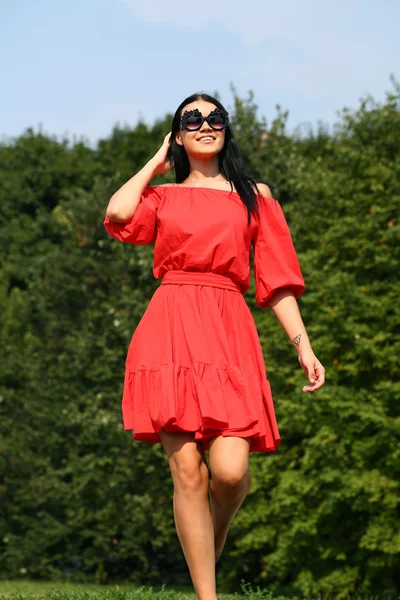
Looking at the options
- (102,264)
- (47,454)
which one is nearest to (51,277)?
(102,264)

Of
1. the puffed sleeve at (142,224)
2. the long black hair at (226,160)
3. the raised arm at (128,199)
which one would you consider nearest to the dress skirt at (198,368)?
the puffed sleeve at (142,224)

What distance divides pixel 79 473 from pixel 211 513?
61.1ft

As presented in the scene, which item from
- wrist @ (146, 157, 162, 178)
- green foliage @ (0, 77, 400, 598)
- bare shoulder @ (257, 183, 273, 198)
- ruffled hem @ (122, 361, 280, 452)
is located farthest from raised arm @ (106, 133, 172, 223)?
green foliage @ (0, 77, 400, 598)

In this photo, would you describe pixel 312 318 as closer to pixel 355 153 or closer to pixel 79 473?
pixel 355 153

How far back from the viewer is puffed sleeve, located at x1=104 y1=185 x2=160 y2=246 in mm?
4816

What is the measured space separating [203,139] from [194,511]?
174 cm

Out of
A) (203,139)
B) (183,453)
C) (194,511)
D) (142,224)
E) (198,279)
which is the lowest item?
(194,511)

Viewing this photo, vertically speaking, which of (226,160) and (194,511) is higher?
(226,160)

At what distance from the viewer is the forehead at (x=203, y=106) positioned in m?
4.95

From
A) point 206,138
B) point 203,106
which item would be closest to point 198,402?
point 206,138

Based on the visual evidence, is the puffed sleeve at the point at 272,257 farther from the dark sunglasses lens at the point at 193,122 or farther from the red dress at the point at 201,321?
the dark sunglasses lens at the point at 193,122

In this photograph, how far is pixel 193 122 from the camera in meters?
4.91

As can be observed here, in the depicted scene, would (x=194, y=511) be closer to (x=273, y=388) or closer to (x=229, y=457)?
(x=229, y=457)

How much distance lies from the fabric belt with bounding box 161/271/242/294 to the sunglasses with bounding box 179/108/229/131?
0.71 metres
